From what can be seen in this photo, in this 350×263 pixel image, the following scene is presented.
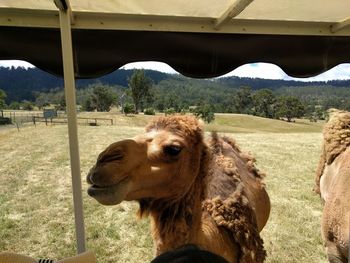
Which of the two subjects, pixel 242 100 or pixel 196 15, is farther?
pixel 242 100

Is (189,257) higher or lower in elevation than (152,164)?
higher

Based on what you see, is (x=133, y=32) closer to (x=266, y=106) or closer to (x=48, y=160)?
(x=266, y=106)

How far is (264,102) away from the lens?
22.0 feet

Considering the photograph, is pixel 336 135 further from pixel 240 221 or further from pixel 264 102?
pixel 264 102

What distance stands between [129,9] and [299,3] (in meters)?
0.99

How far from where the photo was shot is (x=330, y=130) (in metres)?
2.95

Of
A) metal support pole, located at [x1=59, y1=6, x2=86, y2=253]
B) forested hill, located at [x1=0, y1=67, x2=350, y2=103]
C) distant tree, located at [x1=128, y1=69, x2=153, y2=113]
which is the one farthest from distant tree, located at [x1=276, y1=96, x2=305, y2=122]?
metal support pole, located at [x1=59, y1=6, x2=86, y2=253]

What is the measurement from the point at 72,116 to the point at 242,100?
3.65 metres

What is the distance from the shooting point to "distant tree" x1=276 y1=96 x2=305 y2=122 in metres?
7.42

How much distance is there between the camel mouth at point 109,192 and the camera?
4.93ft

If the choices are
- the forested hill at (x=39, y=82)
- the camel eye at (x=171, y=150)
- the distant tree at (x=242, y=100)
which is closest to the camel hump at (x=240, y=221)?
the camel eye at (x=171, y=150)

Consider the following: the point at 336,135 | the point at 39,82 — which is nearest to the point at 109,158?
the point at 336,135

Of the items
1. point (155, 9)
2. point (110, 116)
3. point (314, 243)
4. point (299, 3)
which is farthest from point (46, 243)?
point (299, 3)

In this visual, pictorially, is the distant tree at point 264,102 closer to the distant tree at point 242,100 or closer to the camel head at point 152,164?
the distant tree at point 242,100
